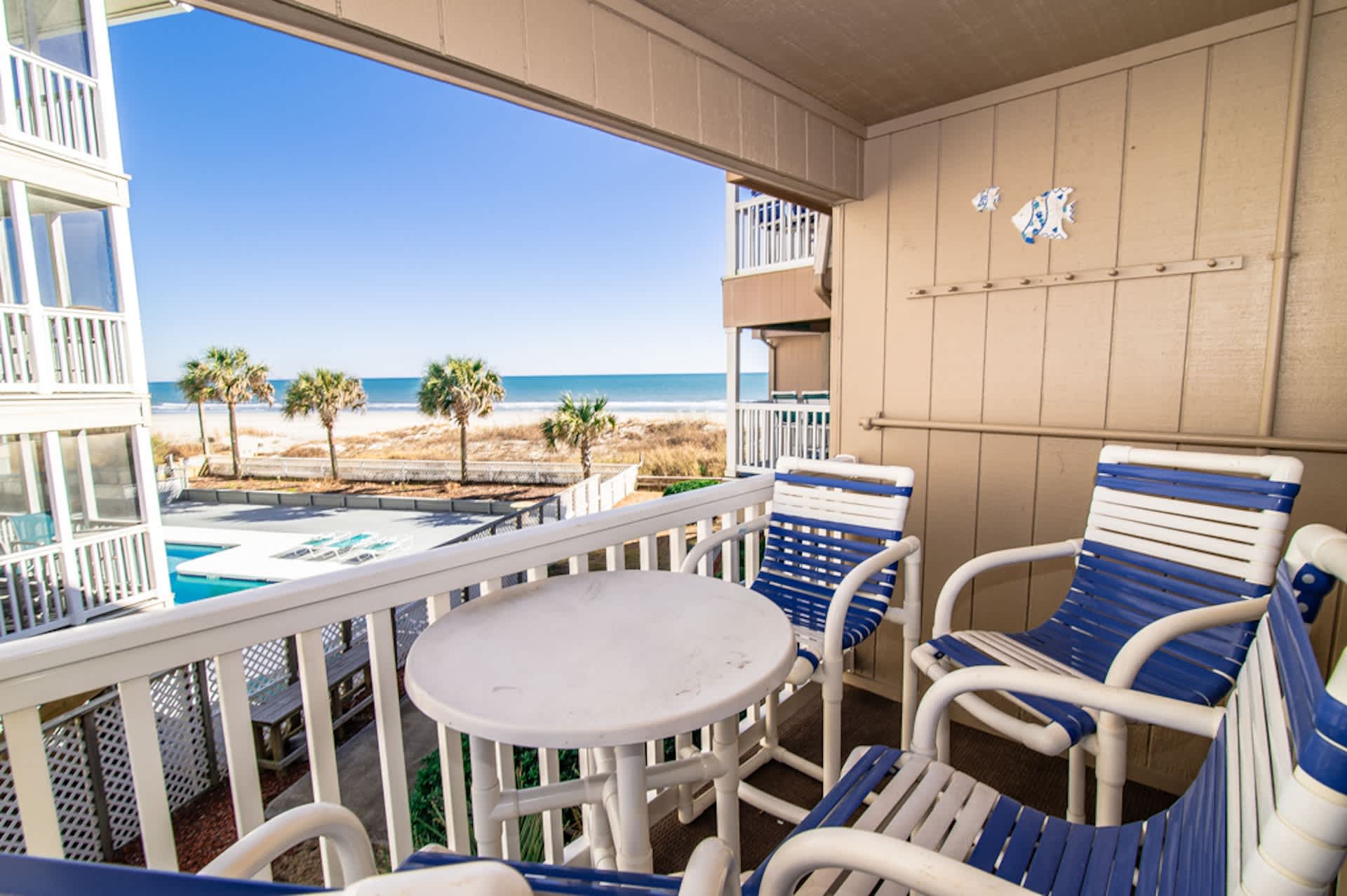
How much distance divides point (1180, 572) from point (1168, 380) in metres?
0.73

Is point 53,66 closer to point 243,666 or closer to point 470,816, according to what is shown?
point 470,816

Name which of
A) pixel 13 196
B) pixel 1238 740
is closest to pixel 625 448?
pixel 13 196

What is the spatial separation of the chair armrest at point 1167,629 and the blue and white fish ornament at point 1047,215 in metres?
1.33

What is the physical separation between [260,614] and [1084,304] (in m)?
2.44

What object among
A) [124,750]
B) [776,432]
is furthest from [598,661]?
[776,432]

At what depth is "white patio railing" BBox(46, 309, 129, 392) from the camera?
588 cm

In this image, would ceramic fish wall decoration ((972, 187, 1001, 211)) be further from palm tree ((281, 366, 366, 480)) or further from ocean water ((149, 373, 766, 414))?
ocean water ((149, 373, 766, 414))

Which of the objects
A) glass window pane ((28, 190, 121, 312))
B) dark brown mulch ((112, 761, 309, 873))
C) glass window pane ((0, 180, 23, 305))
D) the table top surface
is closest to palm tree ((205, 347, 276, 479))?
glass window pane ((28, 190, 121, 312))

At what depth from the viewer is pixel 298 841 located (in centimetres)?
75

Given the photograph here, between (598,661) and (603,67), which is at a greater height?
(603,67)

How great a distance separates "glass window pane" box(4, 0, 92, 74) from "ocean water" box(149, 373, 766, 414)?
20152 millimetres

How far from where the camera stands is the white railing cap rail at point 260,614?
83 centimetres

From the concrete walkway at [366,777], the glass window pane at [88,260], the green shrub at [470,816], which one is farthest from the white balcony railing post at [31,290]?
the green shrub at [470,816]

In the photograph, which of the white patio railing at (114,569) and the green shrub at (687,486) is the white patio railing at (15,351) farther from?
the green shrub at (687,486)
